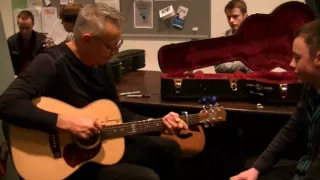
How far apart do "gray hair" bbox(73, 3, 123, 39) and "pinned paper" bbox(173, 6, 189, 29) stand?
5.22 ft

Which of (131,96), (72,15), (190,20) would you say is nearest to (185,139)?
(131,96)

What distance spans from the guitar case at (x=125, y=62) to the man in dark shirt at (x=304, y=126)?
120 cm

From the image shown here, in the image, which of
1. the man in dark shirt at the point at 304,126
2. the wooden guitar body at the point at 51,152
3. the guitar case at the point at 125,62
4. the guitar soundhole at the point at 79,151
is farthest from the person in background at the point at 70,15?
the man in dark shirt at the point at 304,126

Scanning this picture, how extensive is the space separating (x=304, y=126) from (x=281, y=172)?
19 cm

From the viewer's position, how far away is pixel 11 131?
60.4 inches

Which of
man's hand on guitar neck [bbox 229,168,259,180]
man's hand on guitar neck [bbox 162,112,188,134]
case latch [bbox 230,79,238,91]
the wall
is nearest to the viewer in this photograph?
man's hand on guitar neck [bbox 229,168,259,180]

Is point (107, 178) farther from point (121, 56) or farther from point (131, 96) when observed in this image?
point (121, 56)

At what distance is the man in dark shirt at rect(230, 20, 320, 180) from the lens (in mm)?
1350

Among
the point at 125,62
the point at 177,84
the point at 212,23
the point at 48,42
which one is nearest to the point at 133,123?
the point at 177,84

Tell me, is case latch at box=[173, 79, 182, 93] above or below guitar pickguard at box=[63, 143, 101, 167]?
above

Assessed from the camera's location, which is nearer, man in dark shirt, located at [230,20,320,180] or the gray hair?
man in dark shirt, located at [230,20,320,180]

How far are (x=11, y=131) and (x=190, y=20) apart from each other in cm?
195

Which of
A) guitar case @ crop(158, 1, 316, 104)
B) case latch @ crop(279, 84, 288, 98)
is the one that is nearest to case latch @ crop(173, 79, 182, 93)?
guitar case @ crop(158, 1, 316, 104)

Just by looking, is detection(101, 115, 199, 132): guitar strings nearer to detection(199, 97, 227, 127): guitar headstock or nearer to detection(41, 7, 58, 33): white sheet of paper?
detection(199, 97, 227, 127): guitar headstock
